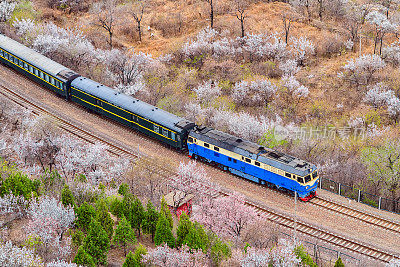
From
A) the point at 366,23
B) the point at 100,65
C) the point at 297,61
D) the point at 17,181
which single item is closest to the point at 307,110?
the point at 297,61

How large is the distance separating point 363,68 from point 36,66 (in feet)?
140

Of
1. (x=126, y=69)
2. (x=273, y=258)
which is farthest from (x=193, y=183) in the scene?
(x=126, y=69)

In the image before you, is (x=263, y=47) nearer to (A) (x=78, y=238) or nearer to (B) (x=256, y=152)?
(B) (x=256, y=152)

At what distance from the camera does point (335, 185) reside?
53.1 meters

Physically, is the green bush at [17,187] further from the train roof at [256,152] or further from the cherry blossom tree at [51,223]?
the train roof at [256,152]

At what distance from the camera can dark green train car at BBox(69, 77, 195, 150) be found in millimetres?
56969

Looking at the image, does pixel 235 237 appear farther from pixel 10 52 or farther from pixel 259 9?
pixel 259 9

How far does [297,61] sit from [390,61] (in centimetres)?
1249

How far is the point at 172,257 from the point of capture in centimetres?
3681

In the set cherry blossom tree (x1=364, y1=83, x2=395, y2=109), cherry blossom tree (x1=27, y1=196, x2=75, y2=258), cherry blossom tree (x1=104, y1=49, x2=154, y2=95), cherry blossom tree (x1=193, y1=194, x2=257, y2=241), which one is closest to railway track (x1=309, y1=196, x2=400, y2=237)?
cherry blossom tree (x1=193, y1=194, x2=257, y2=241)

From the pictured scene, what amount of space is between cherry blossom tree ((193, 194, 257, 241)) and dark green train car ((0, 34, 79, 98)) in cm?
2949

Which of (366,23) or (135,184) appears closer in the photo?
(135,184)

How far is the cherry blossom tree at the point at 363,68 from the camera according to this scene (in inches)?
2761

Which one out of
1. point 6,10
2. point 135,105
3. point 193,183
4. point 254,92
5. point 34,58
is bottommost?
point 193,183
